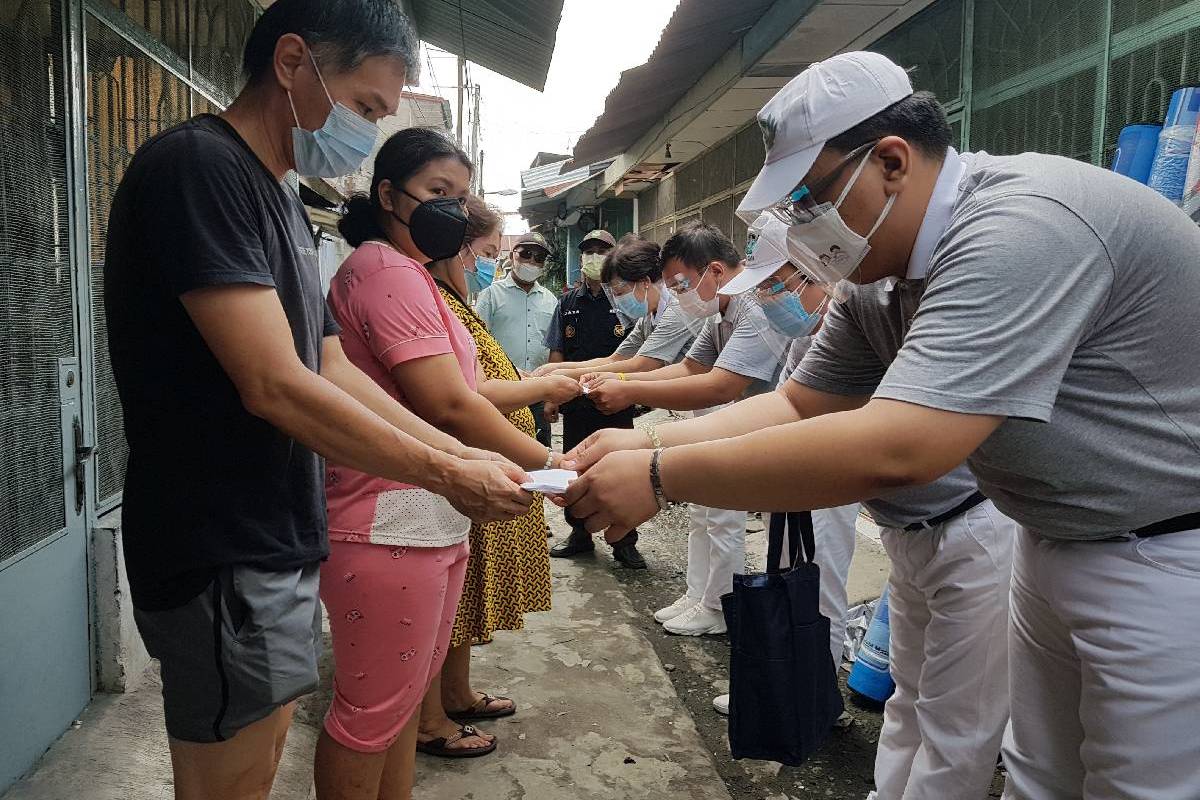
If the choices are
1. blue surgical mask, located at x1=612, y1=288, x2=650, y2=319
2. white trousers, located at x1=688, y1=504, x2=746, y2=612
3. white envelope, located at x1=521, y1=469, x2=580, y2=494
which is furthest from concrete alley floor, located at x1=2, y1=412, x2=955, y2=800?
blue surgical mask, located at x1=612, y1=288, x2=650, y2=319

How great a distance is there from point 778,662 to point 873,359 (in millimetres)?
820

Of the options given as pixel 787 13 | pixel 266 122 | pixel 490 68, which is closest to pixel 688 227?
pixel 787 13

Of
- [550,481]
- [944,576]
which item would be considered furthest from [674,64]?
[550,481]

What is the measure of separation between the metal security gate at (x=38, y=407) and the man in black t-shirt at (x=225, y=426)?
1127mm

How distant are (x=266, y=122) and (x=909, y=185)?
124 cm

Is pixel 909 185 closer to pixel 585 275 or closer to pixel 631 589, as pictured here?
pixel 631 589

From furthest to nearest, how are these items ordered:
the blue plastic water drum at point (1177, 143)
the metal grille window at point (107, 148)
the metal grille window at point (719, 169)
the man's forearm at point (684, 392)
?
1. the metal grille window at point (719, 169)
2. the man's forearm at point (684, 392)
3. the blue plastic water drum at point (1177, 143)
4. the metal grille window at point (107, 148)

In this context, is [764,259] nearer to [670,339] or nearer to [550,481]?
[550,481]

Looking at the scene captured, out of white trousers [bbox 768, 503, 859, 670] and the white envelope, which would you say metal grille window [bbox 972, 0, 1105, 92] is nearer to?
white trousers [bbox 768, 503, 859, 670]

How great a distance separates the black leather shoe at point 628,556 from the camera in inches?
214

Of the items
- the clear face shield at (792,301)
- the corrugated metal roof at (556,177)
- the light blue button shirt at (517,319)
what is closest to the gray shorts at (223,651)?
the clear face shield at (792,301)

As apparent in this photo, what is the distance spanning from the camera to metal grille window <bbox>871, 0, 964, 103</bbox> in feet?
16.7

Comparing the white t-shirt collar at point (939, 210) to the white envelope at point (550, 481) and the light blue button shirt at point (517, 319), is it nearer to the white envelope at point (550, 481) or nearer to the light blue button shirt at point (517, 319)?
the white envelope at point (550, 481)

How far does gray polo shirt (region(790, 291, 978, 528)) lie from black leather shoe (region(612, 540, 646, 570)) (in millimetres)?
3141
